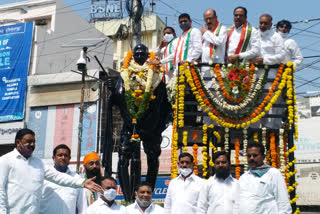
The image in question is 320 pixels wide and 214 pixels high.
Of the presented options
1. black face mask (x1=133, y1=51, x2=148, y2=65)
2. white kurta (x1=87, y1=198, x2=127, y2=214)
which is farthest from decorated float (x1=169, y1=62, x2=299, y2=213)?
white kurta (x1=87, y1=198, x2=127, y2=214)

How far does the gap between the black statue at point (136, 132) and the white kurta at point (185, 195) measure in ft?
5.74

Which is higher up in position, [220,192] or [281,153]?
[281,153]

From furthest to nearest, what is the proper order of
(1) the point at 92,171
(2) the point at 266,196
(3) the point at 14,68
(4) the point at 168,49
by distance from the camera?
(3) the point at 14,68 → (4) the point at 168,49 → (1) the point at 92,171 → (2) the point at 266,196

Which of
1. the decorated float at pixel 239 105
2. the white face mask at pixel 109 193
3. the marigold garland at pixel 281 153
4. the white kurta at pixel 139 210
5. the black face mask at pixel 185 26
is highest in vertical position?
the black face mask at pixel 185 26

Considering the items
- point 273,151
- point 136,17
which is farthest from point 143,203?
point 136,17

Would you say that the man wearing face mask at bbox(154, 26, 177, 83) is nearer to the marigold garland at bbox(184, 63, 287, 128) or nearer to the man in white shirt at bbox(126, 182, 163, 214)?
the marigold garland at bbox(184, 63, 287, 128)

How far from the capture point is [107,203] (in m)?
4.80

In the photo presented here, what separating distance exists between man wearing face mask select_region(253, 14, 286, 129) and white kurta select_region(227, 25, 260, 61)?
0.47 ft

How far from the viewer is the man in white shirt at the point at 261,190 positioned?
171 inches

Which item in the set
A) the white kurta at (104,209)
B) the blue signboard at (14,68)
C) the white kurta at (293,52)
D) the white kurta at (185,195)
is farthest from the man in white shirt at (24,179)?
the blue signboard at (14,68)

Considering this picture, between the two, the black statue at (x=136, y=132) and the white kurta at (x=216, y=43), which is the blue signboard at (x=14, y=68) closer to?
the black statue at (x=136, y=132)

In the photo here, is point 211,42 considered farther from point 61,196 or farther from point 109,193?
point 61,196

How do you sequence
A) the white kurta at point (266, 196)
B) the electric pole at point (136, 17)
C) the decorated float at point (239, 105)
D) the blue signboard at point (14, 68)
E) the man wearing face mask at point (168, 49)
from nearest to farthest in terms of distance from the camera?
the white kurta at point (266, 196) → the decorated float at point (239, 105) → the man wearing face mask at point (168, 49) → the electric pole at point (136, 17) → the blue signboard at point (14, 68)

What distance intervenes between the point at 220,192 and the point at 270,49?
3.38m
